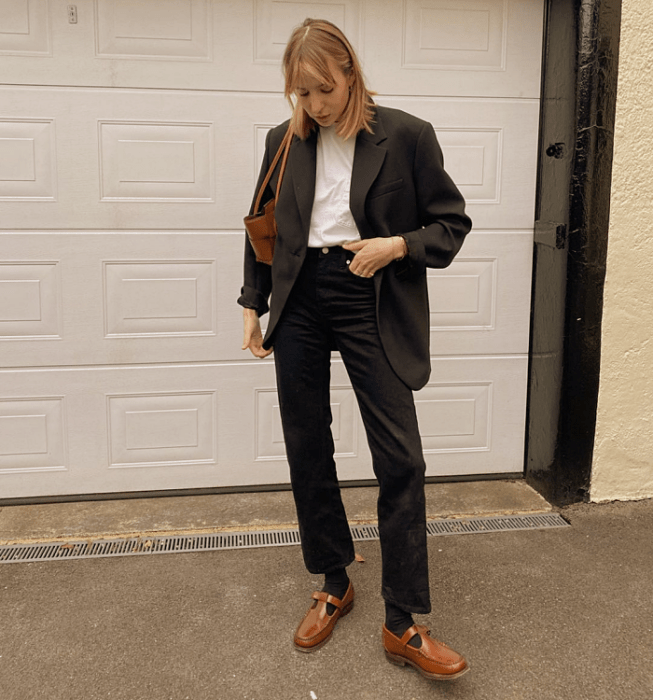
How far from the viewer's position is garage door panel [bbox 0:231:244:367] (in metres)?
3.64

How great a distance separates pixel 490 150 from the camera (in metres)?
3.81

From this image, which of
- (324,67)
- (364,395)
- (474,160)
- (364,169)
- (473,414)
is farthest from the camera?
(473,414)

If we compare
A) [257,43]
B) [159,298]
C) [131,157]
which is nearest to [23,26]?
[131,157]

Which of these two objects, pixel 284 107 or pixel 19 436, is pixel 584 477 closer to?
pixel 284 107

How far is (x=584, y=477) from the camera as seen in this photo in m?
3.77

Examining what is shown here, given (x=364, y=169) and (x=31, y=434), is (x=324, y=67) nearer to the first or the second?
(x=364, y=169)

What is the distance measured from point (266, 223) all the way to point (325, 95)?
1.41ft

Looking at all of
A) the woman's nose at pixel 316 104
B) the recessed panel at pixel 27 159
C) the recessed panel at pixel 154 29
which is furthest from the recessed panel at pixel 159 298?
the woman's nose at pixel 316 104

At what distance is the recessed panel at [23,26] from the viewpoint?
11.3 feet

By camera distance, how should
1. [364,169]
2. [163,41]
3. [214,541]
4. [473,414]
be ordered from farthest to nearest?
1. [473,414]
2. [163,41]
3. [214,541]
4. [364,169]

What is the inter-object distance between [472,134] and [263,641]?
91.4 inches

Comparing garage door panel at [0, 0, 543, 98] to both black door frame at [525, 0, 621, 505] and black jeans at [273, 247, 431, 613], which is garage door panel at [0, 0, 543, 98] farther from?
black jeans at [273, 247, 431, 613]

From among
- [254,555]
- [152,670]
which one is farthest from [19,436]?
[152,670]

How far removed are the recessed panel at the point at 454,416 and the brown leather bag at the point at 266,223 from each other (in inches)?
60.0
